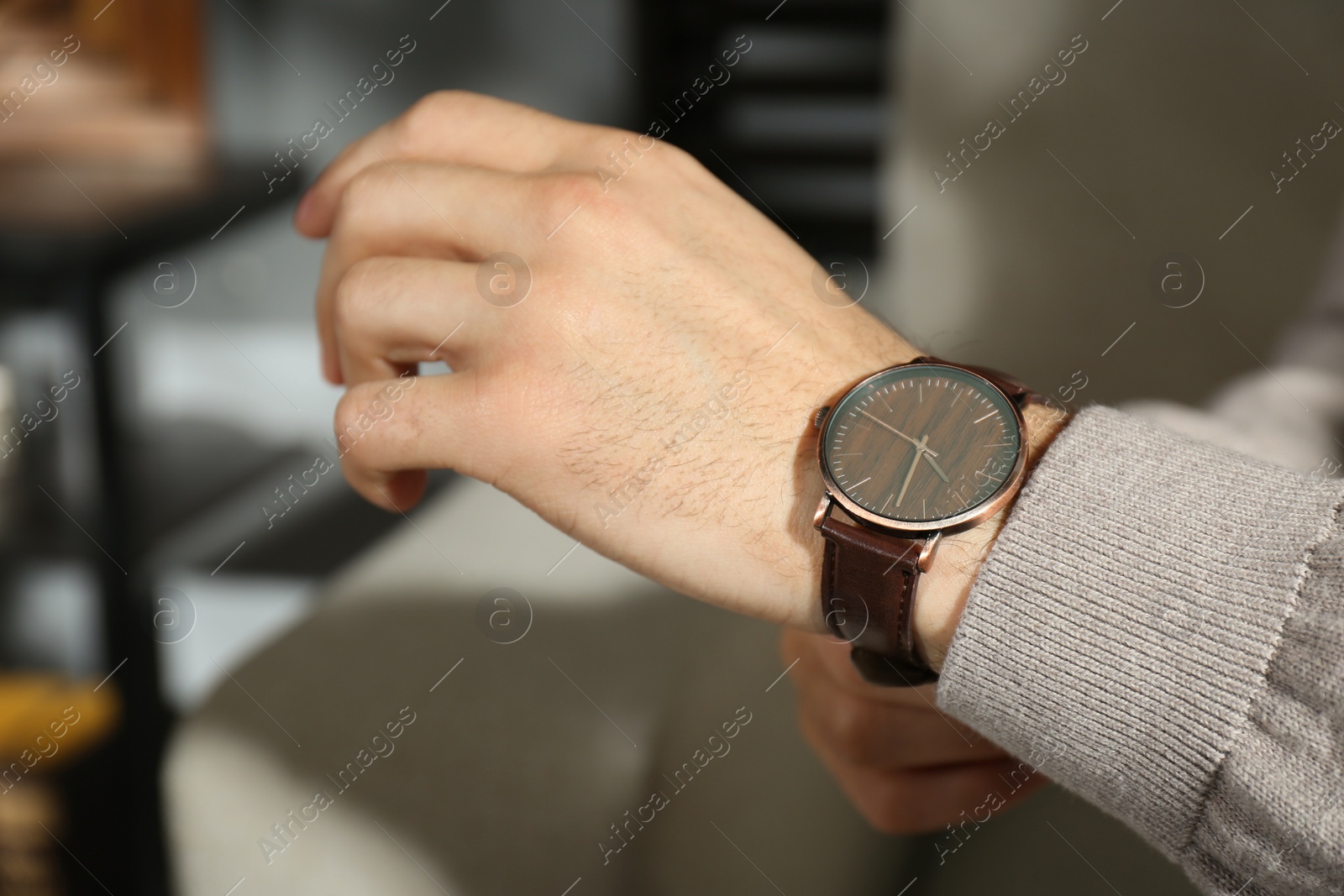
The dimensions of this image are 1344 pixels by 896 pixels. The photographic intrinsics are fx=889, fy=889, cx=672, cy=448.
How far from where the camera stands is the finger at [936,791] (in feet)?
1.75

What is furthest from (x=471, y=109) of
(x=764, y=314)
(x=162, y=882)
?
(x=162, y=882)

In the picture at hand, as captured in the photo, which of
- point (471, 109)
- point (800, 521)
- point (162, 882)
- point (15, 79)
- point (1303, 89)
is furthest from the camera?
point (15, 79)

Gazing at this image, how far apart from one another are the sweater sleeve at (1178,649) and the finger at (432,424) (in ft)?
0.79

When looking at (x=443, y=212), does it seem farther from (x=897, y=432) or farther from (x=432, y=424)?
(x=897, y=432)

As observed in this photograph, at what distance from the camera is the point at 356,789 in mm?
590

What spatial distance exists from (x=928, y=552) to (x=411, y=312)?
0.29 m

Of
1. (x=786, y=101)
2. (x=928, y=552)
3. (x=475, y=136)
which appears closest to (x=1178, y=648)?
(x=928, y=552)

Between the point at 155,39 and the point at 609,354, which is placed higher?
the point at 609,354

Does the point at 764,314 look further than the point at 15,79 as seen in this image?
No

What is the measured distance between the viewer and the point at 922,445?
0.42 meters

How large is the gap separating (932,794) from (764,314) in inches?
12.0

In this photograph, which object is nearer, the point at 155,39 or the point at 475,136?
the point at 475,136

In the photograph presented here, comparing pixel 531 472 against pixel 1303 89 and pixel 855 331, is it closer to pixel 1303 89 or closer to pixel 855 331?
pixel 855 331

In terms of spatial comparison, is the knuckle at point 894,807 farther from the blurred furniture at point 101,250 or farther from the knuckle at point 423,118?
the blurred furniture at point 101,250
